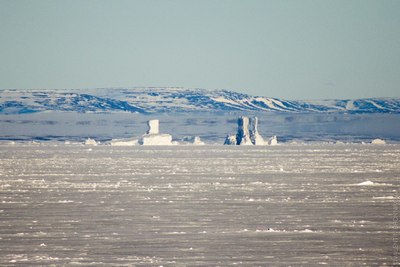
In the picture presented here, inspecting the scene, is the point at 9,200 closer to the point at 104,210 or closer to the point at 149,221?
the point at 104,210

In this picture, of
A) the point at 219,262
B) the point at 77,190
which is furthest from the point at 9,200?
the point at 219,262

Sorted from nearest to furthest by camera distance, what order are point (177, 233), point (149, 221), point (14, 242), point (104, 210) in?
point (14, 242) → point (177, 233) → point (149, 221) → point (104, 210)

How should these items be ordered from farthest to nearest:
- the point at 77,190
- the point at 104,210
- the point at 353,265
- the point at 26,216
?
1. the point at 77,190
2. the point at 104,210
3. the point at 26,216
4. the point at 353,265

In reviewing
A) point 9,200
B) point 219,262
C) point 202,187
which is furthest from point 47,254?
point 202,187

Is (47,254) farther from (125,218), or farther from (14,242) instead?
(125,218)

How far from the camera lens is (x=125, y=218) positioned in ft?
99.8

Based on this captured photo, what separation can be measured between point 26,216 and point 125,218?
13.1ft

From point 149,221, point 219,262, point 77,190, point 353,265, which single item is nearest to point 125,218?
point 149,221

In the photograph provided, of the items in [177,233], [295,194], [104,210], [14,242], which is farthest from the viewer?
[295,194]

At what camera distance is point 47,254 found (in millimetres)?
22031

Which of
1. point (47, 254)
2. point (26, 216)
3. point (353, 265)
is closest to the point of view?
point (353, 265)

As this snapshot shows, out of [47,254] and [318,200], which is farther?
[318,200]

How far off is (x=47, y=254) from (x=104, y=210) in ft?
37.5

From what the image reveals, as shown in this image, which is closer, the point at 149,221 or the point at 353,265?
the point at 353,265
